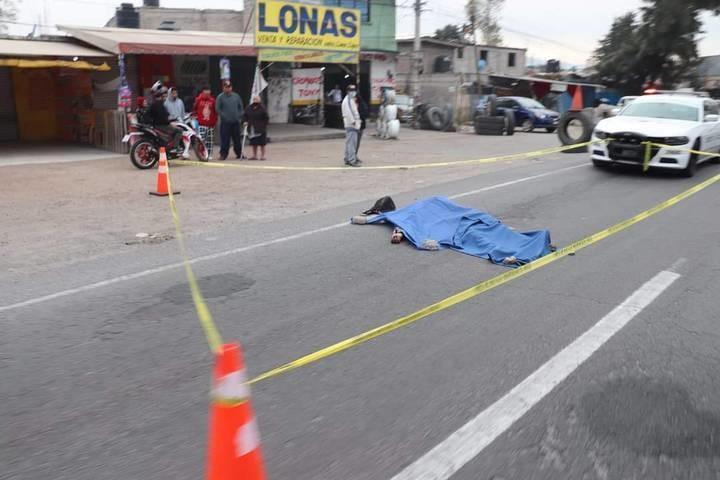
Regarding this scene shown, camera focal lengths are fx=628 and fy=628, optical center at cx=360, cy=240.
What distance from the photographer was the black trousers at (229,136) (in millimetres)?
14938

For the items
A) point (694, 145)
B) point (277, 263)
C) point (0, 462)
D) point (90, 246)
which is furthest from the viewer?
point (694, 145)

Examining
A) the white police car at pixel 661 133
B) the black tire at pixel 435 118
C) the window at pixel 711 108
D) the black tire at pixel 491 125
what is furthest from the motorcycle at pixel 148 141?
the black tire at pixel 435 118

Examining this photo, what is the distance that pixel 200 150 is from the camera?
48.3 ft

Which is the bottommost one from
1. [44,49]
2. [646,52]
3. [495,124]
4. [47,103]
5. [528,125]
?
[528,125]

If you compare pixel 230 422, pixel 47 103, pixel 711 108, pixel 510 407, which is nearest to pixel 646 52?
pixel 711 108

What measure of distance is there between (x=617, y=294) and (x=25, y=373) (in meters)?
4.67

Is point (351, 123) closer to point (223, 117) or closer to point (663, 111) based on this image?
point (223, 117)

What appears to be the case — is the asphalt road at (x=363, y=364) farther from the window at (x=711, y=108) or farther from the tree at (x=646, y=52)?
the tree at (x=646, y=52)

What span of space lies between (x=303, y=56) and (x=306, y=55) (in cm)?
13

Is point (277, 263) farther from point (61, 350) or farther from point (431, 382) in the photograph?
point (431, 382)

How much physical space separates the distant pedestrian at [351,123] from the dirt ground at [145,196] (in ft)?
2.36

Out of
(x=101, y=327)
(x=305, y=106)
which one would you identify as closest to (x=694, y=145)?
(x=101, y=327)

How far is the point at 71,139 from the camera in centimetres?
1892

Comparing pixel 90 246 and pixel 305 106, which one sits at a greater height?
pixel 305 106
